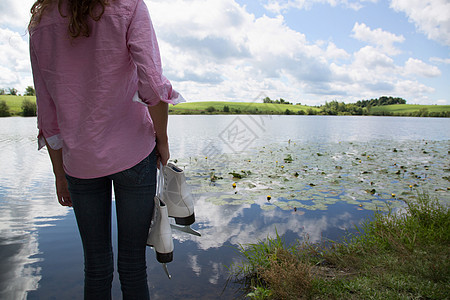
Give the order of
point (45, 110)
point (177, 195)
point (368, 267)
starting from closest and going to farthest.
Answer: point (45, 110)
point (177, 195)
point (368, 267)

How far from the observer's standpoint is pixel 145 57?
87 cm

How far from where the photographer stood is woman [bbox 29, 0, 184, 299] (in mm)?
863

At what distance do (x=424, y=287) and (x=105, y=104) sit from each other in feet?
6.11

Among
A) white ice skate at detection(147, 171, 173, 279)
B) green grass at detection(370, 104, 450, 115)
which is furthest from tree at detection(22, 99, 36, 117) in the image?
green grass at detection(370, 104, 450, 115)

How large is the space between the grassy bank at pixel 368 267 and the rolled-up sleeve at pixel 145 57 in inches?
52.2

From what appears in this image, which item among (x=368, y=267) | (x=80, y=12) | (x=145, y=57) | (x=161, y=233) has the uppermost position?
(x=80, y=12)

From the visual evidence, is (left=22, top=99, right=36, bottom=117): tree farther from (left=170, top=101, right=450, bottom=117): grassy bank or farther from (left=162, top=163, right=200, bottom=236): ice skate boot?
(left=162, top=163, right=200, bottom=236): ice skate boot

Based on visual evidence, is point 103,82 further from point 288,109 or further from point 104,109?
point 288,109

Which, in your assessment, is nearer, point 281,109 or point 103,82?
point 103,82

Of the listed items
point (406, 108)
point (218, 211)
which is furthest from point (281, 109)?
point (218, 211)

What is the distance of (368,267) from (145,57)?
1882mm

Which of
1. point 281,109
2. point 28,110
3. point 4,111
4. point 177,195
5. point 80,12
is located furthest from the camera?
point 281,109

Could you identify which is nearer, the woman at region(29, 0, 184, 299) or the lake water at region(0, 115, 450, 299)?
the woman at region(29, 0, 184, 299)

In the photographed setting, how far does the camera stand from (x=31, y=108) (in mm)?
17219
